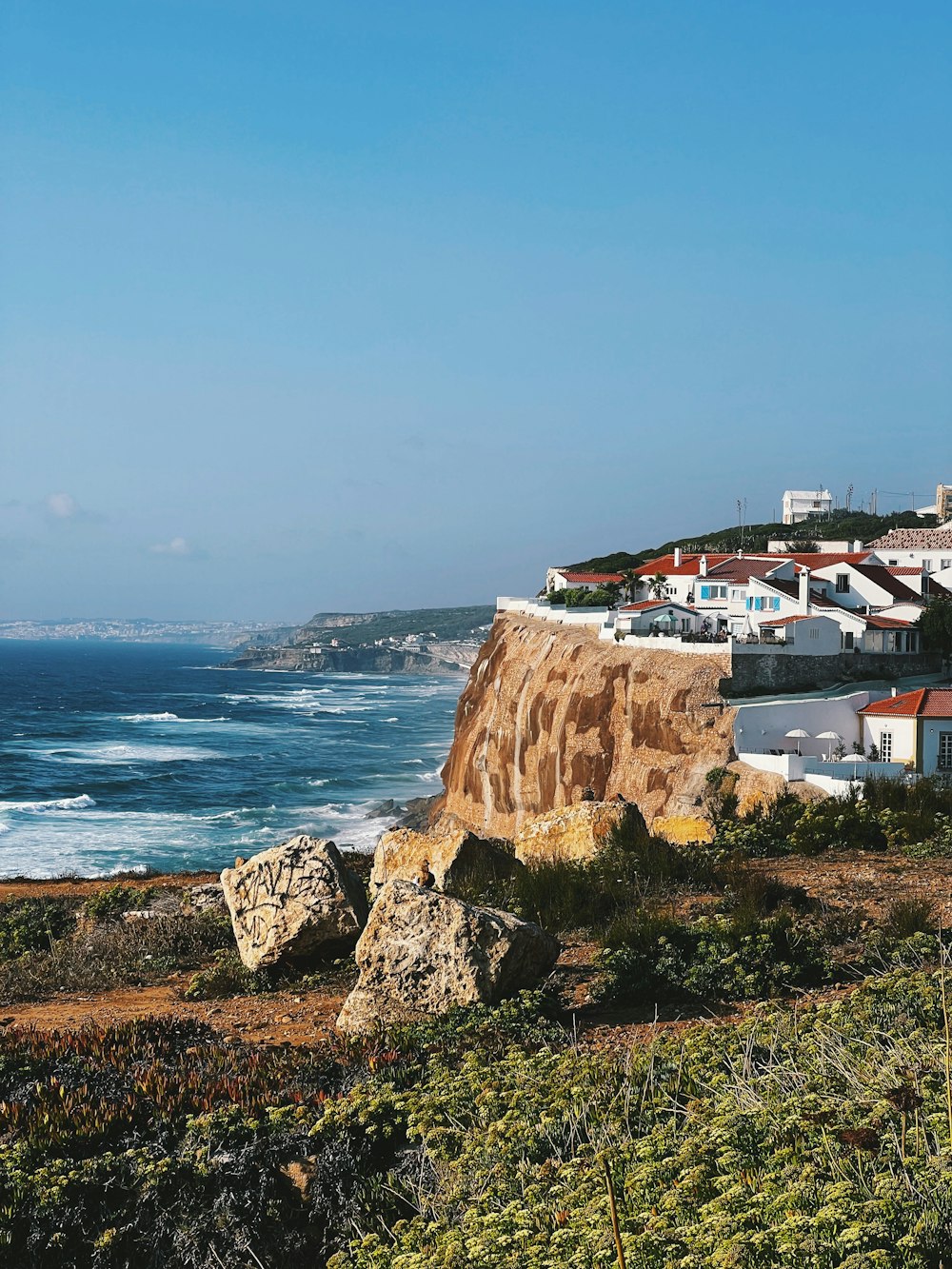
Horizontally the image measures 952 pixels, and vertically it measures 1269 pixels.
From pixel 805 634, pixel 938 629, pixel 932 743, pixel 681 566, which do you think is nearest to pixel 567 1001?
pixel 932 743

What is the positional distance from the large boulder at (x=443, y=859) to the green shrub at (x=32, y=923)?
416 centimetres

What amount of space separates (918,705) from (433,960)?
1027 inches

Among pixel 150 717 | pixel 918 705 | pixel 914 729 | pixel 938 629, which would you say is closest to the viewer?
pixel 914 729

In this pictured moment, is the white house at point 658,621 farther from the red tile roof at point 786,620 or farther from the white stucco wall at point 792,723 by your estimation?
the white stucco wall at point 792,723

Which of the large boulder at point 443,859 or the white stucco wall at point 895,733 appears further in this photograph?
the white stucco wall at point 895,733

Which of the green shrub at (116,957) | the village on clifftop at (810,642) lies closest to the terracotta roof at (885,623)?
the village on clifftop at (810,642)

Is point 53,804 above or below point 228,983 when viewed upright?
below

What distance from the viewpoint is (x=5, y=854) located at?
1455 inches

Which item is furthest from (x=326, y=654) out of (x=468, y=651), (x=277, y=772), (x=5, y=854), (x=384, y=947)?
(x=384, y=947)

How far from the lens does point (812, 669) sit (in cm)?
3781

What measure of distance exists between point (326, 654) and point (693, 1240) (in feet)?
589

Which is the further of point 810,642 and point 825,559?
point 825,559

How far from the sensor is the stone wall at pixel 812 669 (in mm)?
35688

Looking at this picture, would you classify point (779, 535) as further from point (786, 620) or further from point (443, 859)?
point (443, 859)
